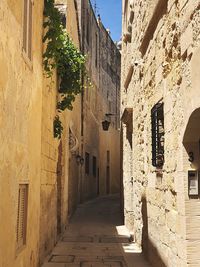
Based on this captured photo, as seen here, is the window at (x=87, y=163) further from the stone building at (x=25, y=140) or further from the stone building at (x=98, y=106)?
the stone building at (x=25, y=140)

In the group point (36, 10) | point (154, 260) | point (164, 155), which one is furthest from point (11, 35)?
point (154, 260)

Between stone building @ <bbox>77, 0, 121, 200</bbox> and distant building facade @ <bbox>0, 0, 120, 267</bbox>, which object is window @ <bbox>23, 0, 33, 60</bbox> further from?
stone building @ <bbox>77, 0, 121, 200</bbox>

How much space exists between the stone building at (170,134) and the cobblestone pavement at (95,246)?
1.71 feet

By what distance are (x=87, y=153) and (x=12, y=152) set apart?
546 inches

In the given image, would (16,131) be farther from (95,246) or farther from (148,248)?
(95,246)

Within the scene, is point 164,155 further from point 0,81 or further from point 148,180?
point 0,81

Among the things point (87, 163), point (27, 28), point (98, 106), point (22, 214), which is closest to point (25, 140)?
point (22, 214)

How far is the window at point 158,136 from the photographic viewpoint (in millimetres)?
5387

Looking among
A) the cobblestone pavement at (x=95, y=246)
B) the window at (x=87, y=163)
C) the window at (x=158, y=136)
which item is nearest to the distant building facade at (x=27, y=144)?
the cobblestone pavement at (x=95, y=246)

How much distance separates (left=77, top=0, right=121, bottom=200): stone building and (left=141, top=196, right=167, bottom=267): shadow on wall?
8.17 meters

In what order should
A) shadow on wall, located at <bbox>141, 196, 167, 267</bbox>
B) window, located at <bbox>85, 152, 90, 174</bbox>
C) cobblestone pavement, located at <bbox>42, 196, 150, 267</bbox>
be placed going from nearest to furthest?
shadow on wall, located at <bbox>141, 196, 167, 267</bbox>
cobblestone pavement, located at <bbox>42, 196, 150, 267</bbox>
window, located at <bbox>85, 152, 90, 174</bbox>

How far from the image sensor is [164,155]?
5074mm

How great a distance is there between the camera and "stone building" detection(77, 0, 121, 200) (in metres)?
17.2

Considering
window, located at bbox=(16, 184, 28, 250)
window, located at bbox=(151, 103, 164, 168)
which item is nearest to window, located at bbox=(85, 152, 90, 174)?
window, located at bbox=(151, 103, 164, 168)
